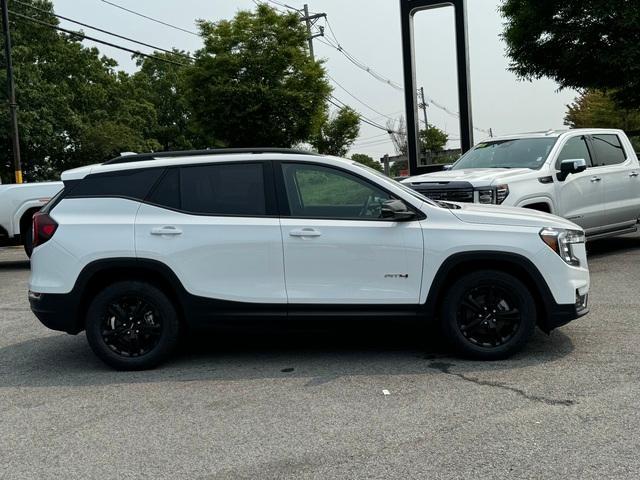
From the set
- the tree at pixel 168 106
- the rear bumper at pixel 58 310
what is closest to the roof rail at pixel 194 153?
the rear bumper at pixel 58 310

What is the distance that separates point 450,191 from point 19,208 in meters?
7.98

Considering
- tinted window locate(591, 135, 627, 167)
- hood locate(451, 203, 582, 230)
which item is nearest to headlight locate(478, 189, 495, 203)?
tinted window locate(591, 135, 627, 167)

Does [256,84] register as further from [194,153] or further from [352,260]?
[352,260]

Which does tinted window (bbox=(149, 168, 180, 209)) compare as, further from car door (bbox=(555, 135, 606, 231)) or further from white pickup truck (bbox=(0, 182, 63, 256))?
white pickup truck (bbox=(0, 182, 63, 256))

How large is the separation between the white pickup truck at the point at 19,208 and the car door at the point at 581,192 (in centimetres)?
857

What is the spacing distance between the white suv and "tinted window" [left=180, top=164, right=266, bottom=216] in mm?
13

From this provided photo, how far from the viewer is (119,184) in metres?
5.67

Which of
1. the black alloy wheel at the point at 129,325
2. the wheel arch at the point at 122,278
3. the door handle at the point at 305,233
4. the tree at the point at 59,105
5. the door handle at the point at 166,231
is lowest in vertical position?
the black alloy wheel at the point at 129,325

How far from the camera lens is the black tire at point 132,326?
5.50 meters

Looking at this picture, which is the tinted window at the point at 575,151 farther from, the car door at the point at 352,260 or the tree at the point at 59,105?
the tree at the point at 59,105

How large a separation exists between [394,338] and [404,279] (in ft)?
3.78

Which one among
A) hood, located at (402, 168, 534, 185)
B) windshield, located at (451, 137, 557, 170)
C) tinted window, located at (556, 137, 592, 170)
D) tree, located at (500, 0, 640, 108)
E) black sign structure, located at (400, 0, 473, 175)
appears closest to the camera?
hood, located at (402, 168, 534, 185)

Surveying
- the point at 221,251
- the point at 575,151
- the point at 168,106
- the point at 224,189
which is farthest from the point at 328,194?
the point at 168,106

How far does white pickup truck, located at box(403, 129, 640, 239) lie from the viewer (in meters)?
9.08
